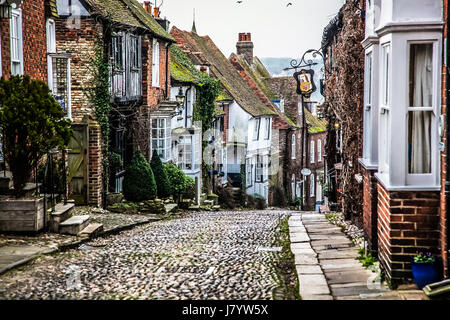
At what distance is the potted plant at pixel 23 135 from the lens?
→ 9758 millimetres

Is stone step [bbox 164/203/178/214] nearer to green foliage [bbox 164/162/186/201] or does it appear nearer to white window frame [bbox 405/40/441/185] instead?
green foliage [bbox 164/162/186/201]

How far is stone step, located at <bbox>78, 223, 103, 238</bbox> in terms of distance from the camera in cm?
1105

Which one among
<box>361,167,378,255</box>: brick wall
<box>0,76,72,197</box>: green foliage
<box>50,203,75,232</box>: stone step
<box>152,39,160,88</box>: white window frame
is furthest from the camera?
<box>152,39,160,88</box>: white window frame

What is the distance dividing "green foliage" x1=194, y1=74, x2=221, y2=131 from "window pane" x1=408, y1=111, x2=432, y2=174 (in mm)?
20494

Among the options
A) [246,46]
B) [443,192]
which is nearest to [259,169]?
[246,46]

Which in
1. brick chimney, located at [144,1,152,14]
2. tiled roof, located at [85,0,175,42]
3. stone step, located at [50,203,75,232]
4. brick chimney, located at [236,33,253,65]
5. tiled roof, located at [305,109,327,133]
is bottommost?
stone step, located at [50,203,75,232]

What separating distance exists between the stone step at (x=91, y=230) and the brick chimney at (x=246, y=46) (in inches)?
1284

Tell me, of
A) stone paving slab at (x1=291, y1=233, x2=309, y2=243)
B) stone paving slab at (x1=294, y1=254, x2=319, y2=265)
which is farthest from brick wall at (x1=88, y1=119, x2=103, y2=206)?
stone paving slab at (x1=294, y1=254, x2=319, y2=265)

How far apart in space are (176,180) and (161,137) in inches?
80.4

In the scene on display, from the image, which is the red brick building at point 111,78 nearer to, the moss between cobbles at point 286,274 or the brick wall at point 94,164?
the brick wall at point 94,164

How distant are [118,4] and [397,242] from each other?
1676 cm

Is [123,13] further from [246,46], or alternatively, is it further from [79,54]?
[246,46]

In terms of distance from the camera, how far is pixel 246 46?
142 feet

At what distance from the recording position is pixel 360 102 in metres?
10.6
